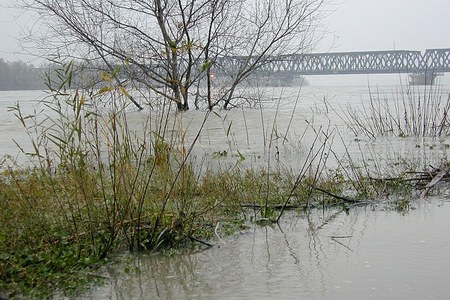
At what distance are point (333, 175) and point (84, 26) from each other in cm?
868

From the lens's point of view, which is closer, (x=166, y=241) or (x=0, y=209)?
(x=166, y=241)

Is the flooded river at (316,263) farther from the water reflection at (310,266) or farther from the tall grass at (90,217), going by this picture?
the tall grass at (90,217)

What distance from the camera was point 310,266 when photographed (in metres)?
3.67

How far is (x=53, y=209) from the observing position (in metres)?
4.41

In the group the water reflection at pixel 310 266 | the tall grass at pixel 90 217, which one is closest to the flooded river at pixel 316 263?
the water reflection at pixel 310 266

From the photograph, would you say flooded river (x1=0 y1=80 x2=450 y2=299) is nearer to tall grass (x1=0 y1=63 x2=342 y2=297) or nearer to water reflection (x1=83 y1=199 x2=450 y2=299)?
water reflection (x1=83 y1=199 x2=450 y2=299)

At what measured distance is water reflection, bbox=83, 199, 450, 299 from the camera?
3.22m

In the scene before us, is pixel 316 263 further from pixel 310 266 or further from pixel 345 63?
pixel 345 63

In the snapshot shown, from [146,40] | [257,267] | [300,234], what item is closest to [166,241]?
[257,267]

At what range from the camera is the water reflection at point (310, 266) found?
322cm

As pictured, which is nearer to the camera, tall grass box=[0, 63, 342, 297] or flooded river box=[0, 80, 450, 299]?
flooded river box=[0, 80, 450, 299]

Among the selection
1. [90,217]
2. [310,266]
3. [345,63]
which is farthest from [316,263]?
[345,63]

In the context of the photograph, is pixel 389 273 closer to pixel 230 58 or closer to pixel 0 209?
pixel 0 209

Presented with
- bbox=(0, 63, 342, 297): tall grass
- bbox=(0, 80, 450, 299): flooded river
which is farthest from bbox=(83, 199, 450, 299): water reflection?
bbox=(0, 63, 342, 297): tall grass
